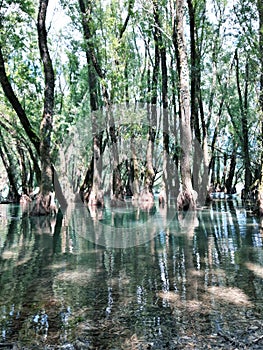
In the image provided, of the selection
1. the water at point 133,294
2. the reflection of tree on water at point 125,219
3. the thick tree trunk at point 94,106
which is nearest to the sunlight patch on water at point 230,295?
the water at point 133,294

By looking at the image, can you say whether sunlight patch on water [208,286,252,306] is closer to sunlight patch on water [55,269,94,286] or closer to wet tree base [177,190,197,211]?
sunlight patch on water [55,269,94,286]

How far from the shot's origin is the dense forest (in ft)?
52.7

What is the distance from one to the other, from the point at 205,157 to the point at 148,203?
4460mm

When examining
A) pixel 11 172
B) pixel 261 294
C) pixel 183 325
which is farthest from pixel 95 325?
pixel 11 172

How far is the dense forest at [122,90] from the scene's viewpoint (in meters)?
16.1

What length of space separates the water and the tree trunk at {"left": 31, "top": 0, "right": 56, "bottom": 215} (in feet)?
22.6

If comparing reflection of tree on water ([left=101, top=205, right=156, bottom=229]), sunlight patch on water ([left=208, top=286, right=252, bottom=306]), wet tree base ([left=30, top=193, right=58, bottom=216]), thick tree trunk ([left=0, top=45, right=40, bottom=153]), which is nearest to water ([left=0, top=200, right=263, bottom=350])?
sunlight patch on water ([left=208, top=286, right=252, bottom=306])

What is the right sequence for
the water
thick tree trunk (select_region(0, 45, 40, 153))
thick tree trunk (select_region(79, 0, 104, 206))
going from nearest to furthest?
the water → thick tree trunk (select_region(0, 45, 40, 153)) → thick tree trunk (select_region(79, 0, 104, 206))

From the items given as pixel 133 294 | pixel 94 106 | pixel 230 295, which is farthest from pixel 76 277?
pixel 94 106

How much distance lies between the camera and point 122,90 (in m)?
24.0

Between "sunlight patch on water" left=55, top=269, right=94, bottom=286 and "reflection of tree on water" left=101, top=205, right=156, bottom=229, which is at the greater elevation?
"reflection of tree on water" left=101, top=205, right=156, bottom=229

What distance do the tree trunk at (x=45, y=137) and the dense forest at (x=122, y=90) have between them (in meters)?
0.04

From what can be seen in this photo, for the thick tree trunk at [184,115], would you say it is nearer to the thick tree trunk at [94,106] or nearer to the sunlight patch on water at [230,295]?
the thick tree trunk at [94,106]

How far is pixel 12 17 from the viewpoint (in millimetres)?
17156
